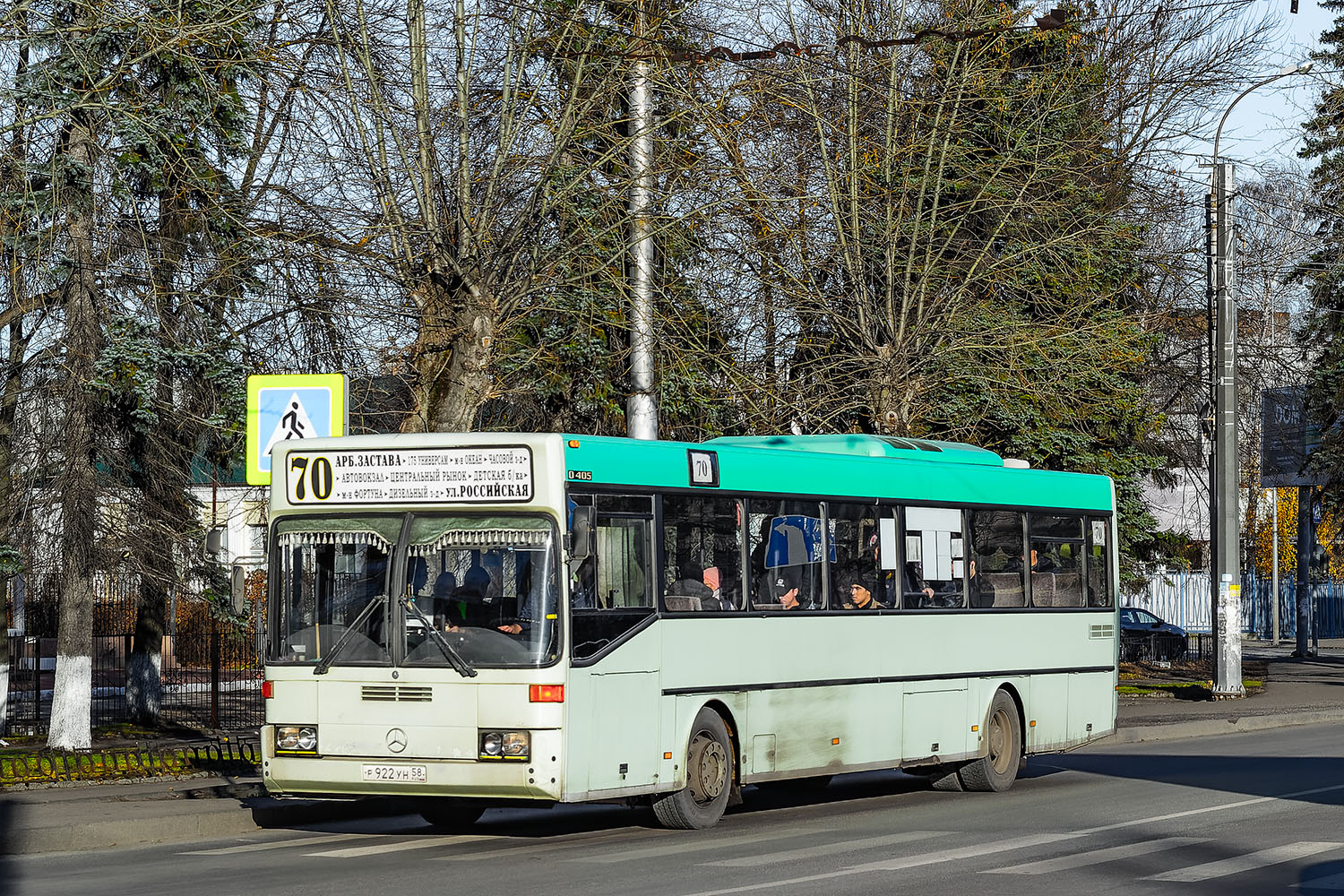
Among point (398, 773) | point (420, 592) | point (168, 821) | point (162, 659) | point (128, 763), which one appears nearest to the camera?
point (398, 773)

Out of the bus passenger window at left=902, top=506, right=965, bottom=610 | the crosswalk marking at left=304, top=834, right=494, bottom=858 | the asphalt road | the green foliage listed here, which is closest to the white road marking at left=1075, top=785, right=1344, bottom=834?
the asphalt road

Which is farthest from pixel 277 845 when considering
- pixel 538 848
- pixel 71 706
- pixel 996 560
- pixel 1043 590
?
pixel 71 706

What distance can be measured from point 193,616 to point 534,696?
59.2 feet

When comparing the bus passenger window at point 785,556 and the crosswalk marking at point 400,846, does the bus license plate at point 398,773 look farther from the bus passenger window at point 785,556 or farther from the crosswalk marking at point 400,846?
the bus passenger window at point 785,556

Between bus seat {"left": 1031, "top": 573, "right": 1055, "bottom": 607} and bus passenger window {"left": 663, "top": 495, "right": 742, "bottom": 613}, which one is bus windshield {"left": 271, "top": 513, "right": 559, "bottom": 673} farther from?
bus seat {"left": 1031, "top": 573, "right": 1055, "bottom": 607}

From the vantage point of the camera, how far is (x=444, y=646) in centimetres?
1194

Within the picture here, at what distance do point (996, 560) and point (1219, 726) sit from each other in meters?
9.91

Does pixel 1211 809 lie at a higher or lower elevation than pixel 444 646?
lower

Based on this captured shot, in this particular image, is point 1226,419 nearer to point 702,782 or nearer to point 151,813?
point 702,782

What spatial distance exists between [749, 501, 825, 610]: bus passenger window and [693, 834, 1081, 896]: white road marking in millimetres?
2748

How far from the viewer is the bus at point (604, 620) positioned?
1193 cm

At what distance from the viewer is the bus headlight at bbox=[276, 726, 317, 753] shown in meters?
12.3

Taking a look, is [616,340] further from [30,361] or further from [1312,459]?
[1312,459]

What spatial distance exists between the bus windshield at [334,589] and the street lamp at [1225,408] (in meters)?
19.9
